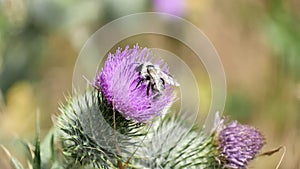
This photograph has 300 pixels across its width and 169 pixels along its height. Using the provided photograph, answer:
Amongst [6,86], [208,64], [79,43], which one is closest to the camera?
[208,64]

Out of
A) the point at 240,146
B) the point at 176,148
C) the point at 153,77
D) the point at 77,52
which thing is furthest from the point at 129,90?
the point at 77,52

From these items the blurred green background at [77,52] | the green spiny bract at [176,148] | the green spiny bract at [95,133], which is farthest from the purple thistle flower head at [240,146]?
the blurred green background at [77,52]

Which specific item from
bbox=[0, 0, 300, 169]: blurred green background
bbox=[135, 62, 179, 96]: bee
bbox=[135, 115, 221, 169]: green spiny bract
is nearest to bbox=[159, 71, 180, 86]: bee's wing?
bbox=[135, 62, 179, 96]: bee

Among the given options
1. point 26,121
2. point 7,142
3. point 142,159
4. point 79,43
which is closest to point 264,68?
point 79,43

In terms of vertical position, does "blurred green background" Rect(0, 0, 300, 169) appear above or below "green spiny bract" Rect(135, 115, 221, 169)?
above

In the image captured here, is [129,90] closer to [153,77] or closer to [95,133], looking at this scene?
[153,77]

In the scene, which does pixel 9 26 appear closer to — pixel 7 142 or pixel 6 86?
pixel 6 86

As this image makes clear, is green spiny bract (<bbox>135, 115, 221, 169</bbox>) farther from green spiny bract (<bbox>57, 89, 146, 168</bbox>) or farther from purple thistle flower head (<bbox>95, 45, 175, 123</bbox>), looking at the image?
purple thistle flower head (<bbox>95, 45, 175, 123</bbox>)
